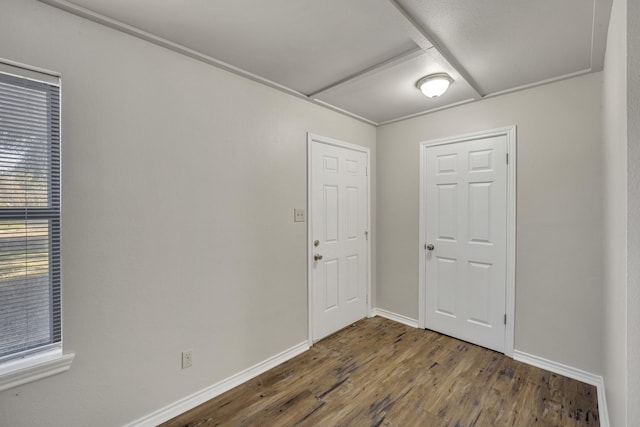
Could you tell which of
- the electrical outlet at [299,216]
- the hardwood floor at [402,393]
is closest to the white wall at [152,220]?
the electrical outlet at [299,216]

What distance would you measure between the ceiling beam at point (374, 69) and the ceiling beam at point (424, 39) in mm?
100

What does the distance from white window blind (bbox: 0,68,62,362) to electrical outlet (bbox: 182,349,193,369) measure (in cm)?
69

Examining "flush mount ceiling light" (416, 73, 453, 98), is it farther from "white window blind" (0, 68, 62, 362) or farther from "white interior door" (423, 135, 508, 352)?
"white window blind" (0, 68, 62, 362)

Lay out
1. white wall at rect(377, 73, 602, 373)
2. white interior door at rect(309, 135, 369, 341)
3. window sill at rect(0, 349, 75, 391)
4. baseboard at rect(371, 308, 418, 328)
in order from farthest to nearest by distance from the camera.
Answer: baseboard at rect(371, 308, 418, 328), white interior door at rect(309, 135, 369, 341), white wall at rect(377, 73, 602, 373), window sill at rect(0, 349, 75, 391)

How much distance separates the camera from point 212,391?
6.60ft

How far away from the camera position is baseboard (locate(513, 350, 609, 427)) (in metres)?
1.82

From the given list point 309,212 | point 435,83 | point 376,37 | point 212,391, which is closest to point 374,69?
point 376,37

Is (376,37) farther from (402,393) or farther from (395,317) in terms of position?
(395,317)

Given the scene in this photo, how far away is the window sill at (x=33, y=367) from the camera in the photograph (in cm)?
131

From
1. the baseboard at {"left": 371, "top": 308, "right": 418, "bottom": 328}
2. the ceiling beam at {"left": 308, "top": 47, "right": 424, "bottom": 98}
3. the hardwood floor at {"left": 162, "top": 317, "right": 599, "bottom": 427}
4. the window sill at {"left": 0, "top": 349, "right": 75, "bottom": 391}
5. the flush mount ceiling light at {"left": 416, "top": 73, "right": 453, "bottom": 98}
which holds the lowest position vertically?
the hardwood floor at {"left": 162, "top": 317, "right": 599, "bottom": 427}

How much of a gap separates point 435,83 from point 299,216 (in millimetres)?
1571

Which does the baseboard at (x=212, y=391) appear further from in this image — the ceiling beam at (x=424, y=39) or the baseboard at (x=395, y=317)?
the ceiling beam at (x=424, y=39)

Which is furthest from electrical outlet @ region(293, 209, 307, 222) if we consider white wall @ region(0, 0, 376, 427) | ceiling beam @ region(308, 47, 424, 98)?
ceiling beam @ region(308, 47, 424, 98)

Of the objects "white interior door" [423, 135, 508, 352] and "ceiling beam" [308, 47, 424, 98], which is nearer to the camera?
"ceiling beam" [308, 47, 424, 98]
